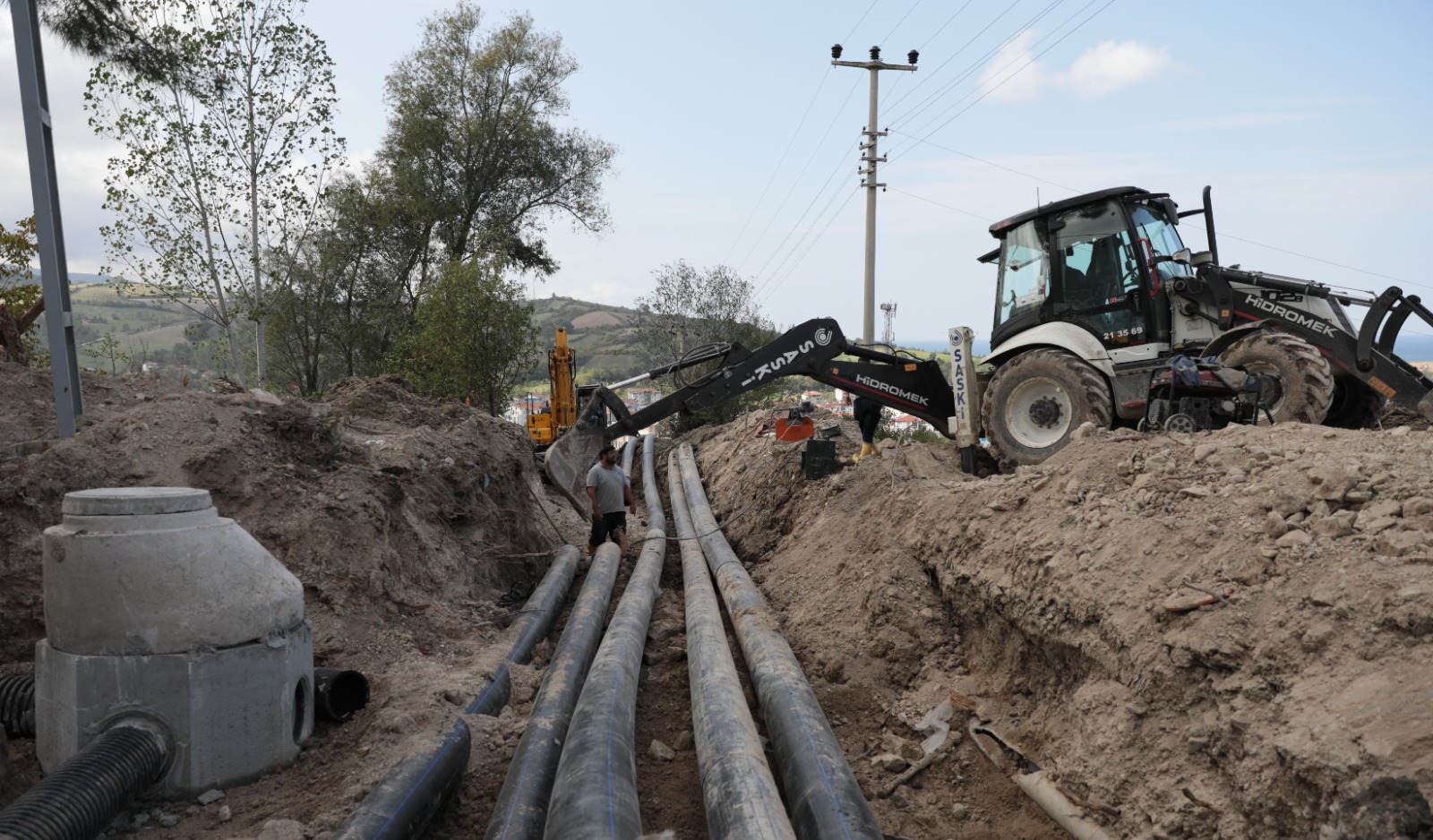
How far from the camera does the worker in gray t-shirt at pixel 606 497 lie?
10.3 meters

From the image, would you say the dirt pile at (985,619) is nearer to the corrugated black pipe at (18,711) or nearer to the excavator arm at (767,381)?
the corrugated black pipe at (18,711)

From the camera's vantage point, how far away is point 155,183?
16859 mm

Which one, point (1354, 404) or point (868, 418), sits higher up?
point (1354, 404)

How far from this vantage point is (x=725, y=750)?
4.33 meters

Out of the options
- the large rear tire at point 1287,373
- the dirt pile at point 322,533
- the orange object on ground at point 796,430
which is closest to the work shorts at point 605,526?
the dirt pile at point 322,533

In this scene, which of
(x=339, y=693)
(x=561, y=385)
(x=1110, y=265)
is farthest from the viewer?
(x=561, y=385)

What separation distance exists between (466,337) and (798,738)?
19719mm

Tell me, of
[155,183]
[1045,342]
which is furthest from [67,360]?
[155,183]

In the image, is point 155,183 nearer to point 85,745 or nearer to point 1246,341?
point 85,745

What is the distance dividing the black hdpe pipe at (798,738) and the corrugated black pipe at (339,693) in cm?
236

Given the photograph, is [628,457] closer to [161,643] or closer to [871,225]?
[871,225]

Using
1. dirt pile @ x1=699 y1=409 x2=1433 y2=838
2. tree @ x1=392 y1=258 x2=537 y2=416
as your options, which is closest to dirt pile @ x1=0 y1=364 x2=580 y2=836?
dirt pile @ x1=699 y1=409 x2=1433 y2=838

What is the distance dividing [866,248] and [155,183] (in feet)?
47.1

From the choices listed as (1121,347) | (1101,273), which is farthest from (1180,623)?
(1101,273)
